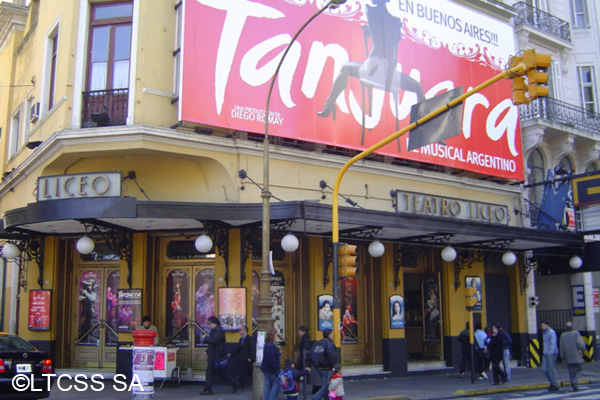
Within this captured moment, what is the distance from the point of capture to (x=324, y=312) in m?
18.6

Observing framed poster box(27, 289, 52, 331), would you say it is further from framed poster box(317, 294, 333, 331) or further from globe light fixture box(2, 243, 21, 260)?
framed poster box(317, 294, 333, 331)

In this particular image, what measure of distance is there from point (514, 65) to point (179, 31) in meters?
9.42

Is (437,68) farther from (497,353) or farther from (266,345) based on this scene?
(266,345)

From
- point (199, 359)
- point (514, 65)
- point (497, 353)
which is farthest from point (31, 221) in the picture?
point (497, 353)

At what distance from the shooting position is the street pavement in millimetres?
15170

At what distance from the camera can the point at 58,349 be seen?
1861cm

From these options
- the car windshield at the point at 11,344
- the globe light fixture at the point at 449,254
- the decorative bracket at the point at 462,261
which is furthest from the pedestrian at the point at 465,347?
the car windshield at the point at 11,344

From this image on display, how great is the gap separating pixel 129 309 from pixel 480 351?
33.9 feet

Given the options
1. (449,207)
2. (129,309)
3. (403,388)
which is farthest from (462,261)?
(129,309)

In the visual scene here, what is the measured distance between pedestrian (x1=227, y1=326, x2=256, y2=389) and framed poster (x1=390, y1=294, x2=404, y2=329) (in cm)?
571

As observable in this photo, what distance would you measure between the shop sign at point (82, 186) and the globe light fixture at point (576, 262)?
1637 cm

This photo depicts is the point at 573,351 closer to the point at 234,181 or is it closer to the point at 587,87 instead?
the point at 234,181

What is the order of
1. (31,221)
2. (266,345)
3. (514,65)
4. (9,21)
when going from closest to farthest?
(514,65) < (266,345) < (31,221) < (9,21)

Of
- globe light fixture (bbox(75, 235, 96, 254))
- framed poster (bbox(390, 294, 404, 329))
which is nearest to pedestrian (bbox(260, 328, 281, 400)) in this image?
globe light fixture (bbox(75, 235, 96, 254))
